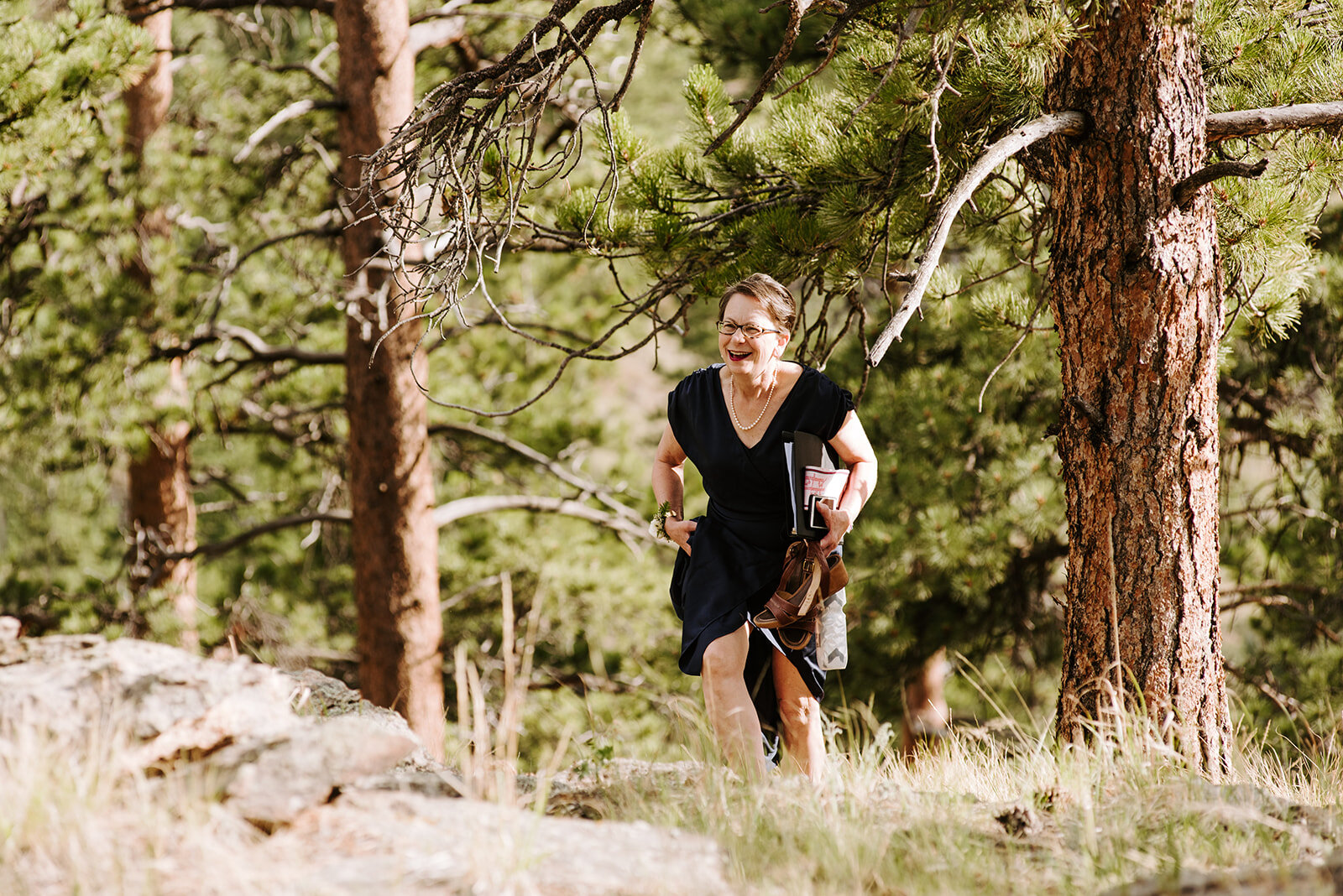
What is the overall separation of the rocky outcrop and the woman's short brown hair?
5.11 feet

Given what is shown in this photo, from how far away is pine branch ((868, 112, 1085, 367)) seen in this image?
2.64m

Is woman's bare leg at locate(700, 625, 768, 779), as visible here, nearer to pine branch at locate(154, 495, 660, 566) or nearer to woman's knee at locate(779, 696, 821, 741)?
woman's knee at locate(779, 696, 821, 741)

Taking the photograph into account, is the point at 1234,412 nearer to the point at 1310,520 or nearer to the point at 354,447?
the point at 1310,520

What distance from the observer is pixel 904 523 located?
643cm

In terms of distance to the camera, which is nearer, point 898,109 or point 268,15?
Result: point 898,109

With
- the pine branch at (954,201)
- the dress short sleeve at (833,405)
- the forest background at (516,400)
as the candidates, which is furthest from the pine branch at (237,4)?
the pine branch at (954,201)

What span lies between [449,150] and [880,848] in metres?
2.39

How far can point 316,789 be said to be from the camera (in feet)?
7.31

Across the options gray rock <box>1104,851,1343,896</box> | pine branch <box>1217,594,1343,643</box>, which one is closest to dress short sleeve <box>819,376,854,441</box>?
gray rock <box>1104,851,1343,896</box>

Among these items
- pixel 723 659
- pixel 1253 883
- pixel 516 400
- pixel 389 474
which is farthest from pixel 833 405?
pixel 516 400

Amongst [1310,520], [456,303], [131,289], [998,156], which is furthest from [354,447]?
[1310,520]

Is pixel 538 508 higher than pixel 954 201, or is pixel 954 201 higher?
pixel 954 201

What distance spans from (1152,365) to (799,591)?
135 cm

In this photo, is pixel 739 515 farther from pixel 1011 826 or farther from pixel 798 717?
pixel 1011 826
